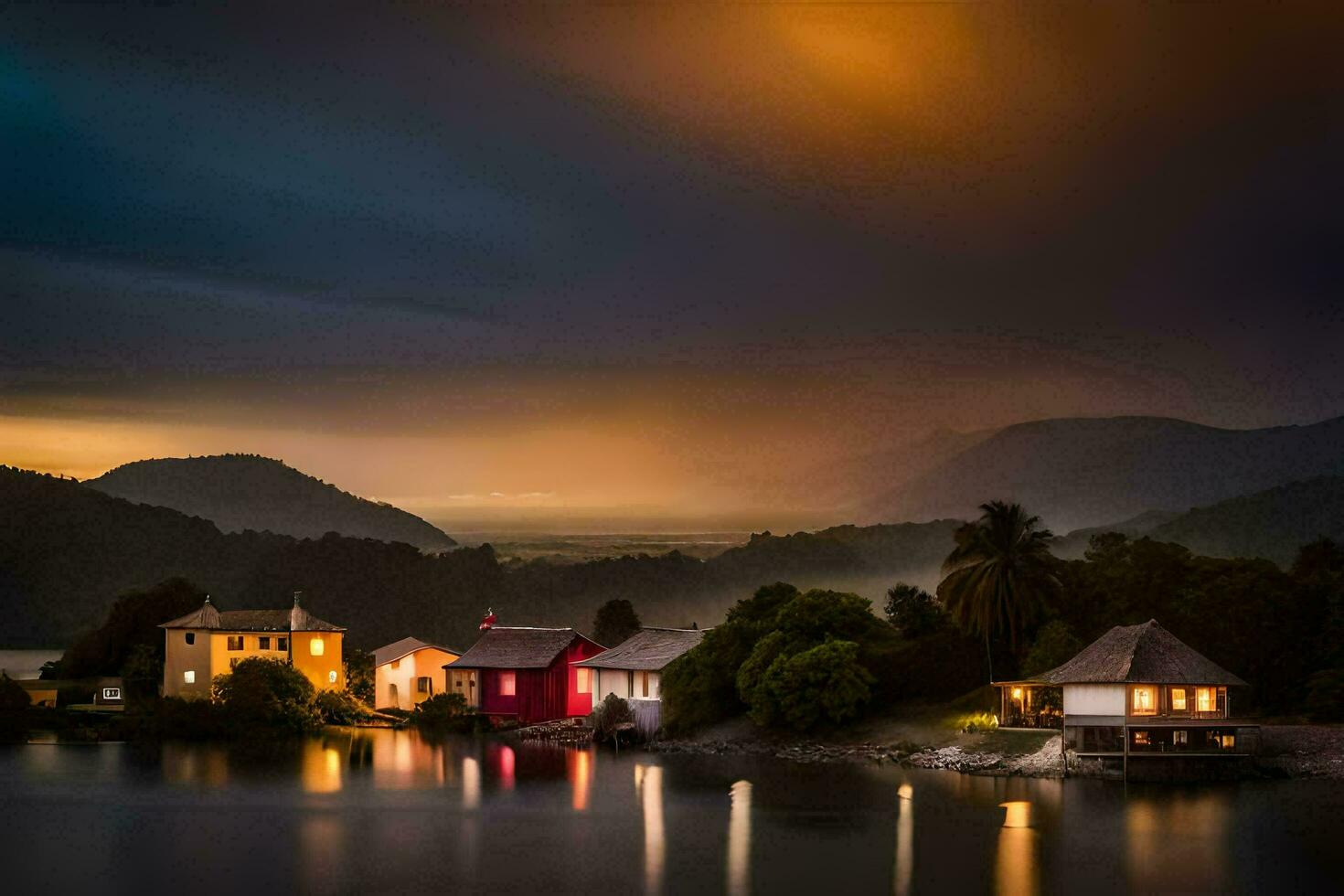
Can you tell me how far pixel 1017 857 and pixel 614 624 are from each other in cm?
6084

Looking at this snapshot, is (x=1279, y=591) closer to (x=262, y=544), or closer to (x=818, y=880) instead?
(x=818, y=880)

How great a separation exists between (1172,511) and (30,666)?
3970 inches

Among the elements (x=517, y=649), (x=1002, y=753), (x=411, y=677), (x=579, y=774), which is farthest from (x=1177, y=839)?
(x=411, y=677)

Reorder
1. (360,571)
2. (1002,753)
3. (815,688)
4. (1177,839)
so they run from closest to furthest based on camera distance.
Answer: (1177,839), (1002,753), (815,688), (360,571)

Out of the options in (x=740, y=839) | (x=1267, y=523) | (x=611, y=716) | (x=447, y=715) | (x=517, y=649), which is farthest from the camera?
(x=1267, y=523)

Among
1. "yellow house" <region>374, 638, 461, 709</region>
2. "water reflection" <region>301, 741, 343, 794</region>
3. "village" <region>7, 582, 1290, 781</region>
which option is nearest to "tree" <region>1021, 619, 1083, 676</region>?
"village" <region>7, 582, 1290, 781</region>

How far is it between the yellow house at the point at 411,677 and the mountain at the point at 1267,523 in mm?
63150

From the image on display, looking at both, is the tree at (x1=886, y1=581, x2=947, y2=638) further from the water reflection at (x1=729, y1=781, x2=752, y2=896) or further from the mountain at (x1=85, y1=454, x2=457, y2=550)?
the mountain at (x1=85, y1=454, x2=457, y2=550)

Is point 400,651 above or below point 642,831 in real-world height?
above

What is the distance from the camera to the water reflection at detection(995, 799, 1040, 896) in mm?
40375

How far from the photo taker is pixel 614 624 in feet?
339

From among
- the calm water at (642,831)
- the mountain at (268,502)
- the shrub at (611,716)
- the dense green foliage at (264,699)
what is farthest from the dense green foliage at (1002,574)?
the mountain at (268,502)

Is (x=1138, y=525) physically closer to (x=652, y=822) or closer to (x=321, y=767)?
(x=321, y=767)

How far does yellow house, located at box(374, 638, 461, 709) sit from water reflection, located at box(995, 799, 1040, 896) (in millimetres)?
46534
